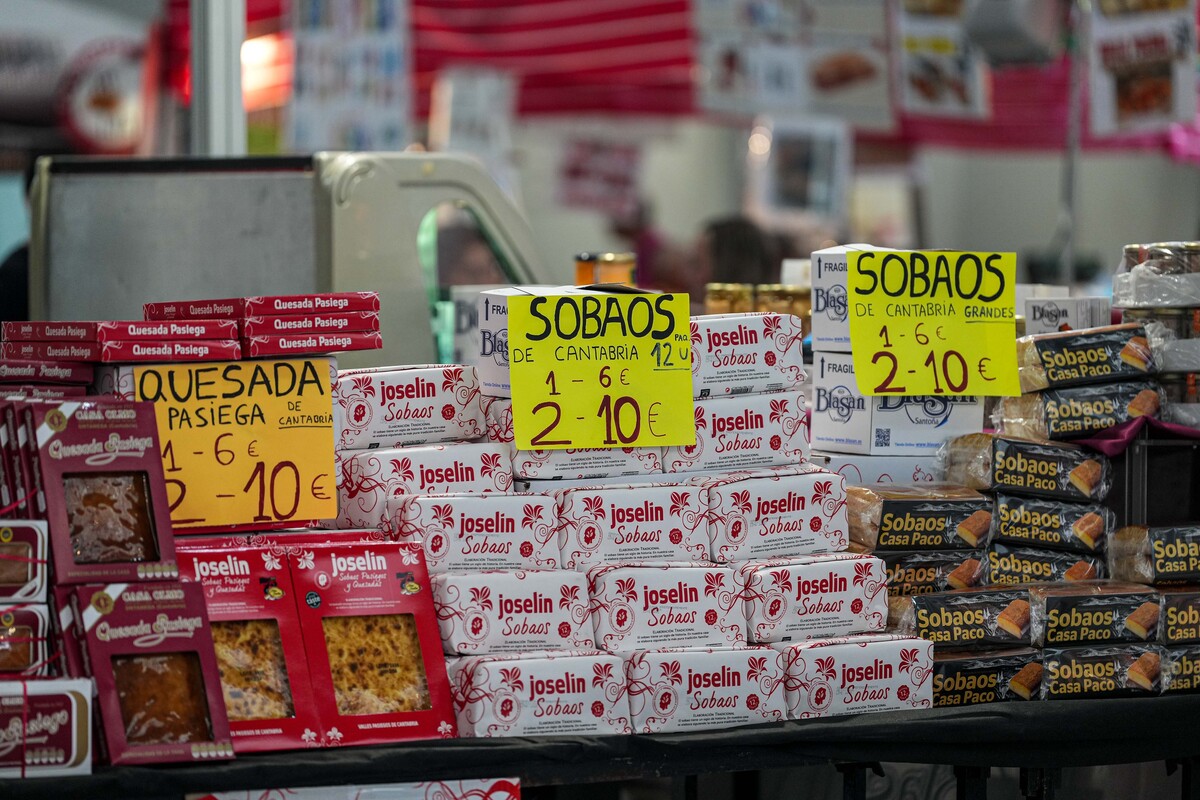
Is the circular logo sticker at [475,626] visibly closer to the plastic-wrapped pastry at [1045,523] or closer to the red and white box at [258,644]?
the red and white box at [258,644]

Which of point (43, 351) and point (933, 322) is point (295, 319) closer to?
point (43, 351)

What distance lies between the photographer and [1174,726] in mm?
2881

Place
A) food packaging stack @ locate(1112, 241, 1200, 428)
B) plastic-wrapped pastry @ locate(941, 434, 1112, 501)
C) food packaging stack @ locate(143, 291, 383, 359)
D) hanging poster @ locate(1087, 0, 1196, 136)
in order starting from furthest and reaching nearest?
hanging poster @ locate(1087, 0, 1196, 136), food packaging stack @ locate(1112, 241, 1200, 428), plastic-wrapped pastry @ locate(941, 434, 1112, 501), food packaging stack @ locate(143, 291, 383, 359)

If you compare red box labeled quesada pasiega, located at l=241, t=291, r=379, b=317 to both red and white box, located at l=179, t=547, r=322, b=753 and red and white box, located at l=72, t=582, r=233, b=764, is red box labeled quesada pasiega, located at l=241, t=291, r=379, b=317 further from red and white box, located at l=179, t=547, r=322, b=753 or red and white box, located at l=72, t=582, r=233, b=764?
red and white box, located at l=72, t=582, r=233, b=764

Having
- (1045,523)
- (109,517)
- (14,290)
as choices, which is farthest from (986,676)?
(14,290)

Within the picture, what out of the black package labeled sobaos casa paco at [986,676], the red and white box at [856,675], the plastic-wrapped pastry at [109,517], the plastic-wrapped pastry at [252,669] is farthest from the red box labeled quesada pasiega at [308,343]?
the black package labeled sobaos casa paco at [986,676]

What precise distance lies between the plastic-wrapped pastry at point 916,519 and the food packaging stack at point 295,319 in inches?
41.5

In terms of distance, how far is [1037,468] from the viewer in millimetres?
3016

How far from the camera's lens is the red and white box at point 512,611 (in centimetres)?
257

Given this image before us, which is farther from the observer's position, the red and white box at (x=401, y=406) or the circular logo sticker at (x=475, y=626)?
the red and white box at (x=401, y=406)

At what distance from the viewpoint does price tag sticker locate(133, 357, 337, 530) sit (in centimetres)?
266

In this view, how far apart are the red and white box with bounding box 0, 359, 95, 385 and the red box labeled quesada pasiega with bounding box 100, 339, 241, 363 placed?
11cm

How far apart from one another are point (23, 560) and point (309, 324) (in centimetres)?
70

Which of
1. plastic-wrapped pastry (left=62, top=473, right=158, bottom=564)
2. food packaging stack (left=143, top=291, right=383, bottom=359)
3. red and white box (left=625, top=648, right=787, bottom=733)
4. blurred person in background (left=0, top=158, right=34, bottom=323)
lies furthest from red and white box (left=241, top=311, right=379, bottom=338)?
blurred person in background (left=0, top=158, right=34, bottom=323)
